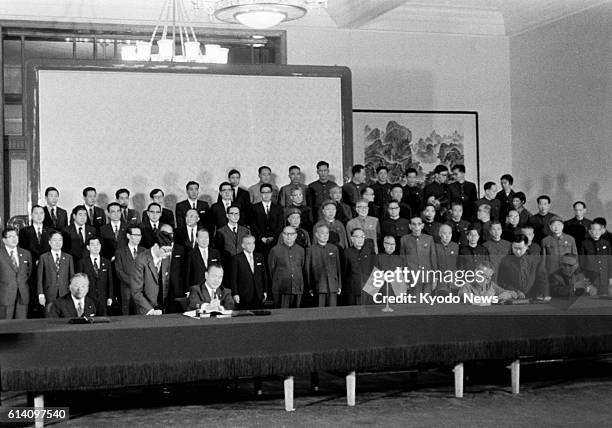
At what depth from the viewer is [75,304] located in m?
7.44

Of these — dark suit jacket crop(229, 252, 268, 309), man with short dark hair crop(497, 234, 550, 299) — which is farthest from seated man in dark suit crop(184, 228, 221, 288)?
man with short dark hair crop(497, 234, 550, 299)

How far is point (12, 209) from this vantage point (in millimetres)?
12430

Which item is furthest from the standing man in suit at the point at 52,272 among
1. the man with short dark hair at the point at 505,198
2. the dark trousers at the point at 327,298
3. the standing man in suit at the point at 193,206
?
the man with short dark hair at the point at 505,198

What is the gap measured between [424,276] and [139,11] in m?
5.71

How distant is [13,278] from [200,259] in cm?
161

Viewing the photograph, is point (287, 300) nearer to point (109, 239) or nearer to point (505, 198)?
point (109, 239)

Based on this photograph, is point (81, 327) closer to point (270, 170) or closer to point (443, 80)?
point (270, 170)

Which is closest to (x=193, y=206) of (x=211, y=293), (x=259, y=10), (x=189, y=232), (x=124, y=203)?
(x=124, y=203)

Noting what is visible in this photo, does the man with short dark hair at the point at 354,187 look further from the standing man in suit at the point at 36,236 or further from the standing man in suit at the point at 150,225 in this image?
the standing man in suit at the point at 36,236

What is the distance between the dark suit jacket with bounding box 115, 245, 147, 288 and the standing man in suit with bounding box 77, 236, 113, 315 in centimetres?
9

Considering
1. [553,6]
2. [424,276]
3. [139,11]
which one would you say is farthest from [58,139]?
[553,6]

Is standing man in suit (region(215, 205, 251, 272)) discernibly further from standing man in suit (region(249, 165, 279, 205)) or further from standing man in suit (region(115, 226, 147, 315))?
standing man in suit (region(249, 165, 279, 205))

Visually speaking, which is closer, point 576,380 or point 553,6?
point 576,380

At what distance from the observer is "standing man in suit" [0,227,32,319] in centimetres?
883
